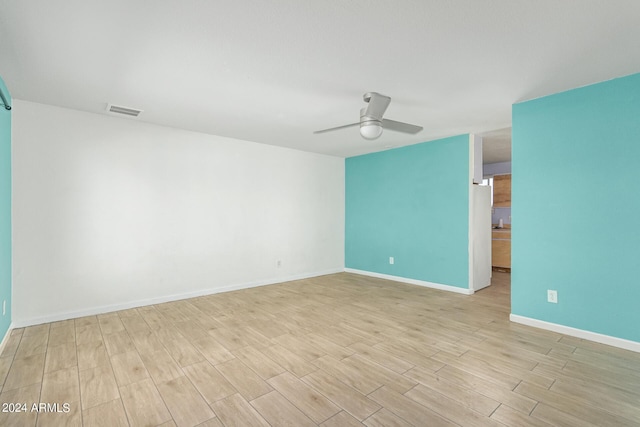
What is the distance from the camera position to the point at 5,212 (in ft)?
9.10

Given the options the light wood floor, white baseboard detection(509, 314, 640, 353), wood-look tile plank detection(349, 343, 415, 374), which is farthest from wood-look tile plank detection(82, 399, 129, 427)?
white baseboard detection(509, 314, 640, 353)

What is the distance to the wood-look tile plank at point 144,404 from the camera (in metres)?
1.66

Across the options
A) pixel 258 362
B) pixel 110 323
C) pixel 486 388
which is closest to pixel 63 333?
pixel 110 323

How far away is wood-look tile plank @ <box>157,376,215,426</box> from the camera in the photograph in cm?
168

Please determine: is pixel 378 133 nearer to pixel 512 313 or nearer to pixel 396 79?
pixel 396 79

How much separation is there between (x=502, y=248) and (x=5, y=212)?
24.7 feet

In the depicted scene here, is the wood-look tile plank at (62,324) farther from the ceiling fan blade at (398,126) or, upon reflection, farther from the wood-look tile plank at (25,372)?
the ceiling fan blade at (398,126)

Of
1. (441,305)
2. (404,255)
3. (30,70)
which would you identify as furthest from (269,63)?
(404,255)

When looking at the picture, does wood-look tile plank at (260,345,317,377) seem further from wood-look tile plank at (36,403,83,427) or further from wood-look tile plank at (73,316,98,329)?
wood-look tile plank at (73,316,98,329)

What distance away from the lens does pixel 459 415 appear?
1.69m

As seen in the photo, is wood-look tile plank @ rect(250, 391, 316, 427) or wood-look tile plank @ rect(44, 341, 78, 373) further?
wood-look tile plank @ rect(44, 341, 78, 373)

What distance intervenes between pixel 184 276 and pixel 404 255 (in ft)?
11.7

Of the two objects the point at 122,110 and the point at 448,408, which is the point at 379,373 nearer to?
the point at 448,408

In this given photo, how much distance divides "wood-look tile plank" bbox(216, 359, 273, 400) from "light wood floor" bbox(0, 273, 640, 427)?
12 mm
